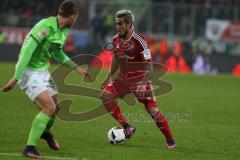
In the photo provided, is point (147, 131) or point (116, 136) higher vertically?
point (116, 136)

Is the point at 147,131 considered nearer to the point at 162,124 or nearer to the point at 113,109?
the point at 113,109

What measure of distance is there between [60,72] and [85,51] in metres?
15.8

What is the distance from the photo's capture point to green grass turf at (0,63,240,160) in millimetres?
11164

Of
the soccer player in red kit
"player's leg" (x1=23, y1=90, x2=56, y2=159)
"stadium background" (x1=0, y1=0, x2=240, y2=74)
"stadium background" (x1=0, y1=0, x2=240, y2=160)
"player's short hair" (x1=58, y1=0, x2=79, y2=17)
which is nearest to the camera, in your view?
"player's leg" (x1=23, y1=90, x2=56, y2=159)

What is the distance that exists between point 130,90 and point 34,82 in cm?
258

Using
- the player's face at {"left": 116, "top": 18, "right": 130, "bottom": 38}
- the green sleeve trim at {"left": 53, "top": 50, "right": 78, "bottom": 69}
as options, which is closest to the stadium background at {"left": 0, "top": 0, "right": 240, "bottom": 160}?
the green sleeve trim at {"left": 53, "top": 50, "right": 78, "bottom": 69}

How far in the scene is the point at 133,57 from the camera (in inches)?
476

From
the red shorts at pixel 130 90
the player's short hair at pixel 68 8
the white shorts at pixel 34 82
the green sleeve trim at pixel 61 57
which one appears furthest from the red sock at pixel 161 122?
the player's short hair at pixel 68 8

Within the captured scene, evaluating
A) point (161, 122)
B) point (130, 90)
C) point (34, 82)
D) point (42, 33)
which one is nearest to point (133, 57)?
point (130, 90)

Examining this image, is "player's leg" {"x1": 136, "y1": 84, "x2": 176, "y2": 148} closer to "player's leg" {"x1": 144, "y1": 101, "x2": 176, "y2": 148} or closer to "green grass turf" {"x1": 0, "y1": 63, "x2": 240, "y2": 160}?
"player's leg" {"x1": 144, "y1": 101, "x2": 176, "y2": 148}

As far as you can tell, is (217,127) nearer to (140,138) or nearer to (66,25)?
(140,138)

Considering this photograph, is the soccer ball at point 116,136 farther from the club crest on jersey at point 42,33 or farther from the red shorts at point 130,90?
the club crest on jersey at point 42,33

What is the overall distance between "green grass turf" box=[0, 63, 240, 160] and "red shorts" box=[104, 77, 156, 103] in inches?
33.6

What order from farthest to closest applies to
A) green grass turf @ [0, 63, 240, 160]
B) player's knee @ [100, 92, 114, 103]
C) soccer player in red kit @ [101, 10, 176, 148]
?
player's knee @ [100, 92, 114, 103]
soccer player in red kit @ [101, 10, 176, 148]
green grass turf @ [0, 63, 240, 160]
